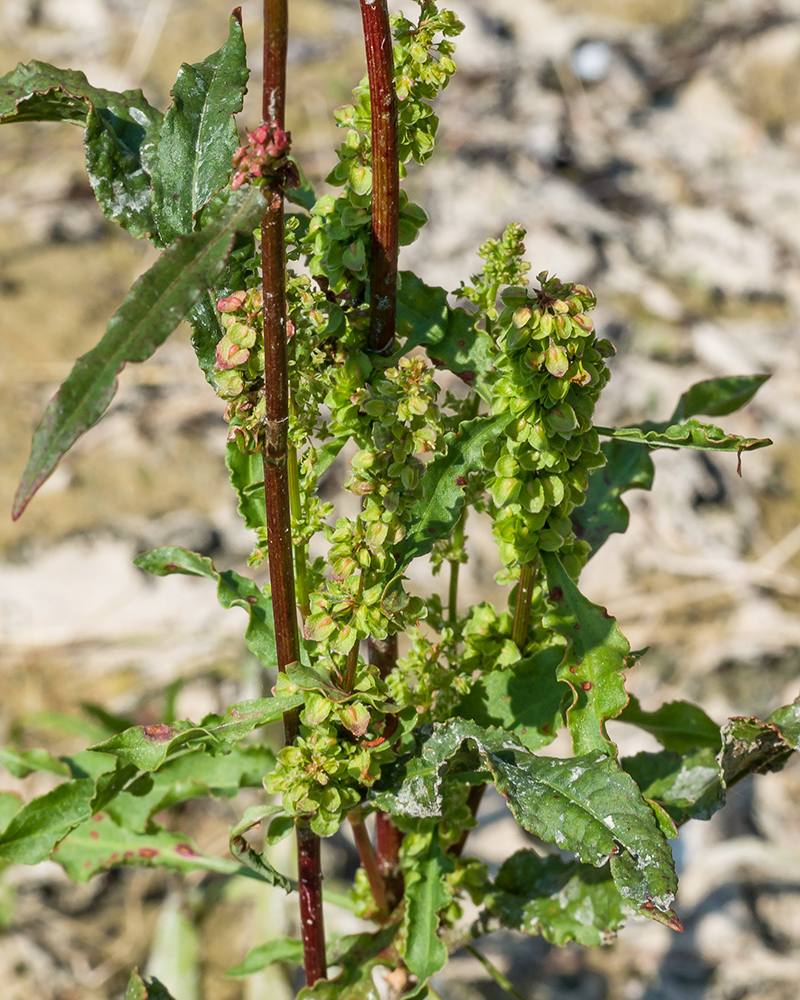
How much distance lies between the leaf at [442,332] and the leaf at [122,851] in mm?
947

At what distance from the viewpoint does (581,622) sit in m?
1.20

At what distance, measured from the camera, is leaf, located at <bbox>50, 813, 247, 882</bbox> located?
1.64 meters

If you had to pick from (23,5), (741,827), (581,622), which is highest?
(23,5)

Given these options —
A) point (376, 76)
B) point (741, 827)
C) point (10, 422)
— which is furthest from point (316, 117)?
point (376, 76)

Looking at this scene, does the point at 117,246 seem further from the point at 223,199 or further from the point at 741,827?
the point at 223,199

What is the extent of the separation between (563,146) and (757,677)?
3.11 m

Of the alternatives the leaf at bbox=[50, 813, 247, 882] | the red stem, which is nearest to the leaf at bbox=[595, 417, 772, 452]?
the red stem

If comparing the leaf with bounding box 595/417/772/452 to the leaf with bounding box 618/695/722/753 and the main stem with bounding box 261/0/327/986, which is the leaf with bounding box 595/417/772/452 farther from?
the leaf with bounding box 618/695/722/753

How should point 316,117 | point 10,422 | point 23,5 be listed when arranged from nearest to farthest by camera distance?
point 10,422
point 316,117
point 23,5

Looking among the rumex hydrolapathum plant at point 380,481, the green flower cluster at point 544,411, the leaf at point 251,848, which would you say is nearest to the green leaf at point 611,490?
the rumex hydrolapathum plant at point 380,481

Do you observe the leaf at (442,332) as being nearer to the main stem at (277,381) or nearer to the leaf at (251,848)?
the main stem at (277,381)

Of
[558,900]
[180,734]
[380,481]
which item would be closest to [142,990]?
[180,734]

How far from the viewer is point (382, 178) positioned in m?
1.03

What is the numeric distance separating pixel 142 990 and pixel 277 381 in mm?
977
